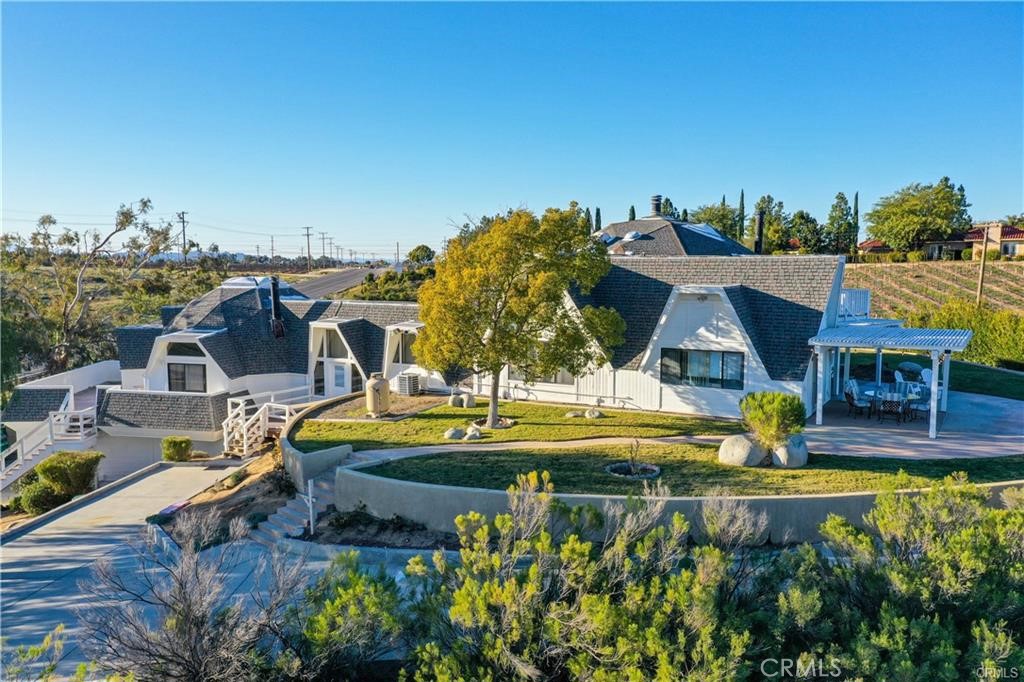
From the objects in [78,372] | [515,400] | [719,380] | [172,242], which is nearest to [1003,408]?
[719,380]

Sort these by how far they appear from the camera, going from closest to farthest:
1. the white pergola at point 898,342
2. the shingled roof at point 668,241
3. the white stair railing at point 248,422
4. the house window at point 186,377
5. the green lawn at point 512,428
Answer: the white pergola at point 898,342 → the green lawn at point 512,428 → the white stair railing at point 248,422 → the house window at point 186,377 → the shingled roof at point 668,241

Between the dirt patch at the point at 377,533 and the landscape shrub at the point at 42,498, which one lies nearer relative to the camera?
the dirt patch at the point at 377,533

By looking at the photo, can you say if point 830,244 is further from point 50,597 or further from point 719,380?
point 50,597

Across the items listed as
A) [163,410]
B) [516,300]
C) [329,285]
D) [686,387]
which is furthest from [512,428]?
[329,285]

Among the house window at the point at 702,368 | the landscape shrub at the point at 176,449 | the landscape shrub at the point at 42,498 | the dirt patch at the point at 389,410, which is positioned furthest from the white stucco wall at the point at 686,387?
the landscape shrub at the point at 42,498

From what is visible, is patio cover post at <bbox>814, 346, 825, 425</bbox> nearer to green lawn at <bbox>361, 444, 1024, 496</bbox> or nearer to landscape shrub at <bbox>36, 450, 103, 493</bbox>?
green lawn at <bbox>361, 444, 1024, 496</bbox>

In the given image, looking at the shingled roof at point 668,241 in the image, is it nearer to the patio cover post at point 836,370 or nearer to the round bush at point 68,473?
the patio cover post at point 836,370

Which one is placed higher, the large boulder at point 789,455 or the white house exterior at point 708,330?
the white house exterior at point 708,330
